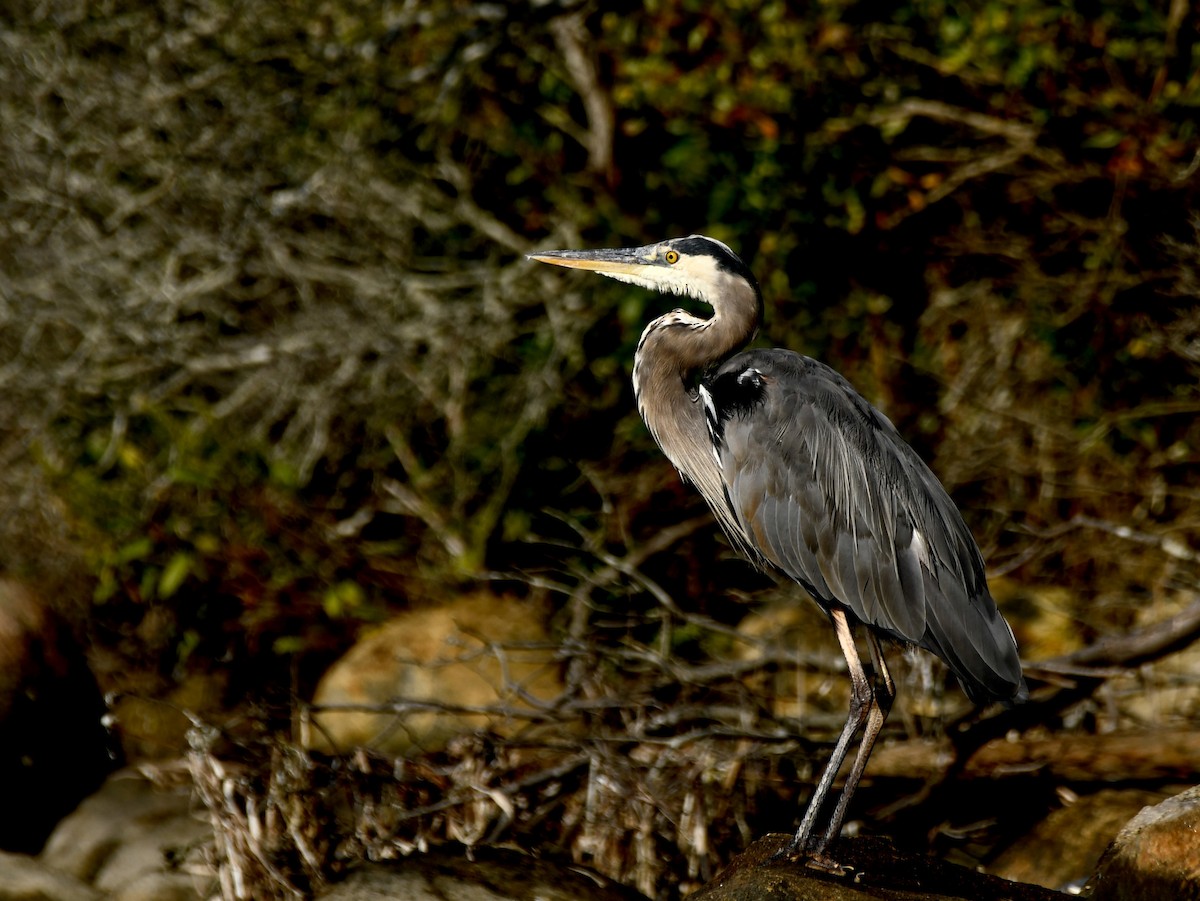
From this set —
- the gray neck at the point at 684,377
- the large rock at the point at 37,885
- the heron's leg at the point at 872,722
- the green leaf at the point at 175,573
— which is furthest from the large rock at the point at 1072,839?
the green leaf at the point at 175,573

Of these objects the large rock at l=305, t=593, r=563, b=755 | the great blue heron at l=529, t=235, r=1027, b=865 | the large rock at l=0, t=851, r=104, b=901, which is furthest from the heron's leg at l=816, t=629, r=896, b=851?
the large rock at l=0, t=851, r=104, b=901

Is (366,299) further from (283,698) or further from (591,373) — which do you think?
(283,698)

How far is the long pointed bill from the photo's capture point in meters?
4.19

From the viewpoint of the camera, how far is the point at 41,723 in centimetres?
628

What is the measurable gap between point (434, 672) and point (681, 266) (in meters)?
2.67

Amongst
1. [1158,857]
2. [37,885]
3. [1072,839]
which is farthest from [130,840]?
[1158,857]

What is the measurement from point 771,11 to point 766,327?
4.85 ft

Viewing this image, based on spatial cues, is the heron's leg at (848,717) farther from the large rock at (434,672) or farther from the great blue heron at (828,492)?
the large rock at (434,672)

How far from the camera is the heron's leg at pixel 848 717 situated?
11.9ft

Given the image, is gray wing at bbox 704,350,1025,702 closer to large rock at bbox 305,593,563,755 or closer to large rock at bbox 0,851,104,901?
large rock at bbox 305,593,563,755

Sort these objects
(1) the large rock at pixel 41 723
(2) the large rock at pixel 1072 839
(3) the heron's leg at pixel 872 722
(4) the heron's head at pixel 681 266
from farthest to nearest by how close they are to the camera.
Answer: (1) the large rock at pixel 41 723 → (2) the large rock at pixel 1072 839 → (4) the heron's head at pixel 681 266 → (3) the heron's leg at pixel 872 722

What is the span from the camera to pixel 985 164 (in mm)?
6488

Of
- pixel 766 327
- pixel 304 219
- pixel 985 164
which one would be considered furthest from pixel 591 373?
pixel 985 164

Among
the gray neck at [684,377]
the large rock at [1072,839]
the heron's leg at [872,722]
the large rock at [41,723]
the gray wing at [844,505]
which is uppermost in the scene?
the gray neck at [684,377]
